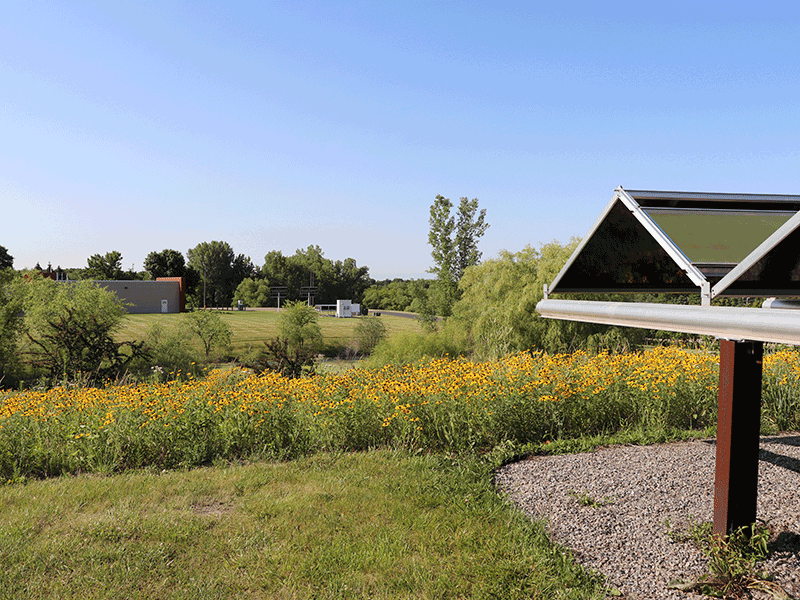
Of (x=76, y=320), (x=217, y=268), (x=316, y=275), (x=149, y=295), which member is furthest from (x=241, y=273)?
(x=76, y=320)

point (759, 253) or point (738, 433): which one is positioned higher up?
point (759, 253)

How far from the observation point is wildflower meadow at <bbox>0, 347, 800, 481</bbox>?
492cm

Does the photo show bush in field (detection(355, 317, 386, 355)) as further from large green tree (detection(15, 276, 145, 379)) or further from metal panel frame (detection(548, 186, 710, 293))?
metal panel frame (detection(548, 186, 710, 293))

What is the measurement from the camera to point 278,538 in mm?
3350

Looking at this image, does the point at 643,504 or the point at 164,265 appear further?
the point at 164,265

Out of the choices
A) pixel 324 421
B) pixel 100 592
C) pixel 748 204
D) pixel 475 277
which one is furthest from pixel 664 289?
pixel 475 277

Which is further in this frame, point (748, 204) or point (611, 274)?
point (611, 274)

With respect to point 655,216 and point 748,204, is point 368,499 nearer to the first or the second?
point 655,216

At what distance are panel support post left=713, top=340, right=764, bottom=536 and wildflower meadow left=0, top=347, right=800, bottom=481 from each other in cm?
239

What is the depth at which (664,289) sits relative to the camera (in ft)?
13.3

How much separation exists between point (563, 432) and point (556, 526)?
92.1 inches

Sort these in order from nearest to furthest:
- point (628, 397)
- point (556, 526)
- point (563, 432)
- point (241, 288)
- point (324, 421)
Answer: point (556, 526), point (324, 421), point (563, 432), point (628, 397), point (241, 288)

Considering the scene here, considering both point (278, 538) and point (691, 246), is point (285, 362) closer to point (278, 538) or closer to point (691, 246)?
point (278, 538)

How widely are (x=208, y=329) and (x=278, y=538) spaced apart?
1552 centimetres
